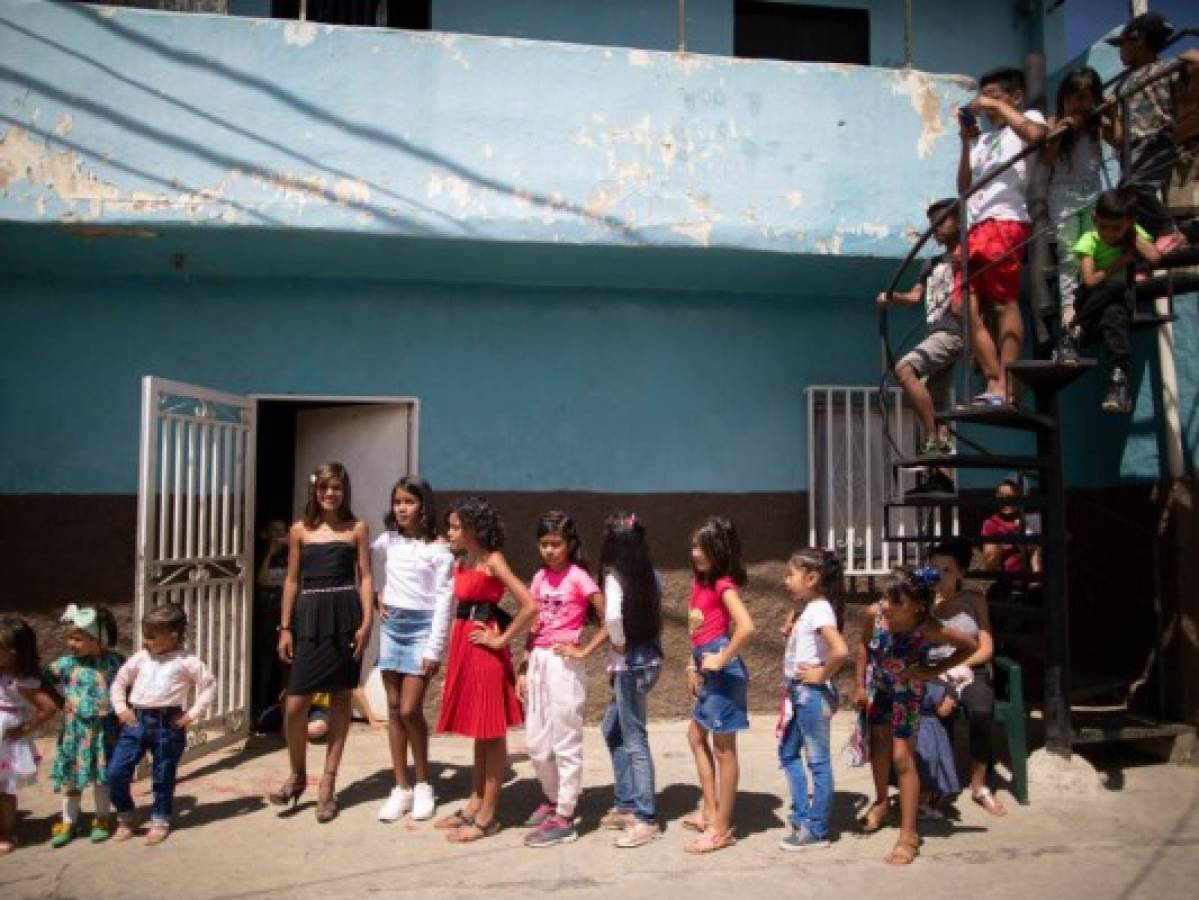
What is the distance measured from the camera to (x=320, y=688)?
500 cm

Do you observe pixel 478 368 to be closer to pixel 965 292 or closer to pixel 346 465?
pixel 346 465

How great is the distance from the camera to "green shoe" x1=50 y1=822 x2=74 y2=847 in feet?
15.1

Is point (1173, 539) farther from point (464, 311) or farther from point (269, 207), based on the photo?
point (269, 207)

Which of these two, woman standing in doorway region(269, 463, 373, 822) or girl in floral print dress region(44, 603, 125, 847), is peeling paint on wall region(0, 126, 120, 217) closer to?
woman standing in doorway region(269, 463, 373, 822)

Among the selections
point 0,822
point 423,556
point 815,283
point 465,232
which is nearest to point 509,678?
point 423,556

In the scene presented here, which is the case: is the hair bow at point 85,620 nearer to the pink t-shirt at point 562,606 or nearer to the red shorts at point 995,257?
the pink t-shirt at point 562,606

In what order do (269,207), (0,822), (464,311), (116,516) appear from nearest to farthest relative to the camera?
(0,822), (269,207), (116,516), (464,311)

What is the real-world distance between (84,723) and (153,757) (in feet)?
1.25

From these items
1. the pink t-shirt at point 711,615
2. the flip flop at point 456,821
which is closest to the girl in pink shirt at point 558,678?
the flip flop at point 456,821

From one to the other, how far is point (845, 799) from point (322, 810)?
8.94ft

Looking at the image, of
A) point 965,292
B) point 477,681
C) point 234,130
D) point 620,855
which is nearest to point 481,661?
point 477,681

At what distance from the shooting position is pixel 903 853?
170 inches

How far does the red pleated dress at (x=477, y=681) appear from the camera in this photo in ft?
15.3

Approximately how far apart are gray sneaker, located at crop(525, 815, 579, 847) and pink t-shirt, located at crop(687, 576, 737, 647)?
105cm
